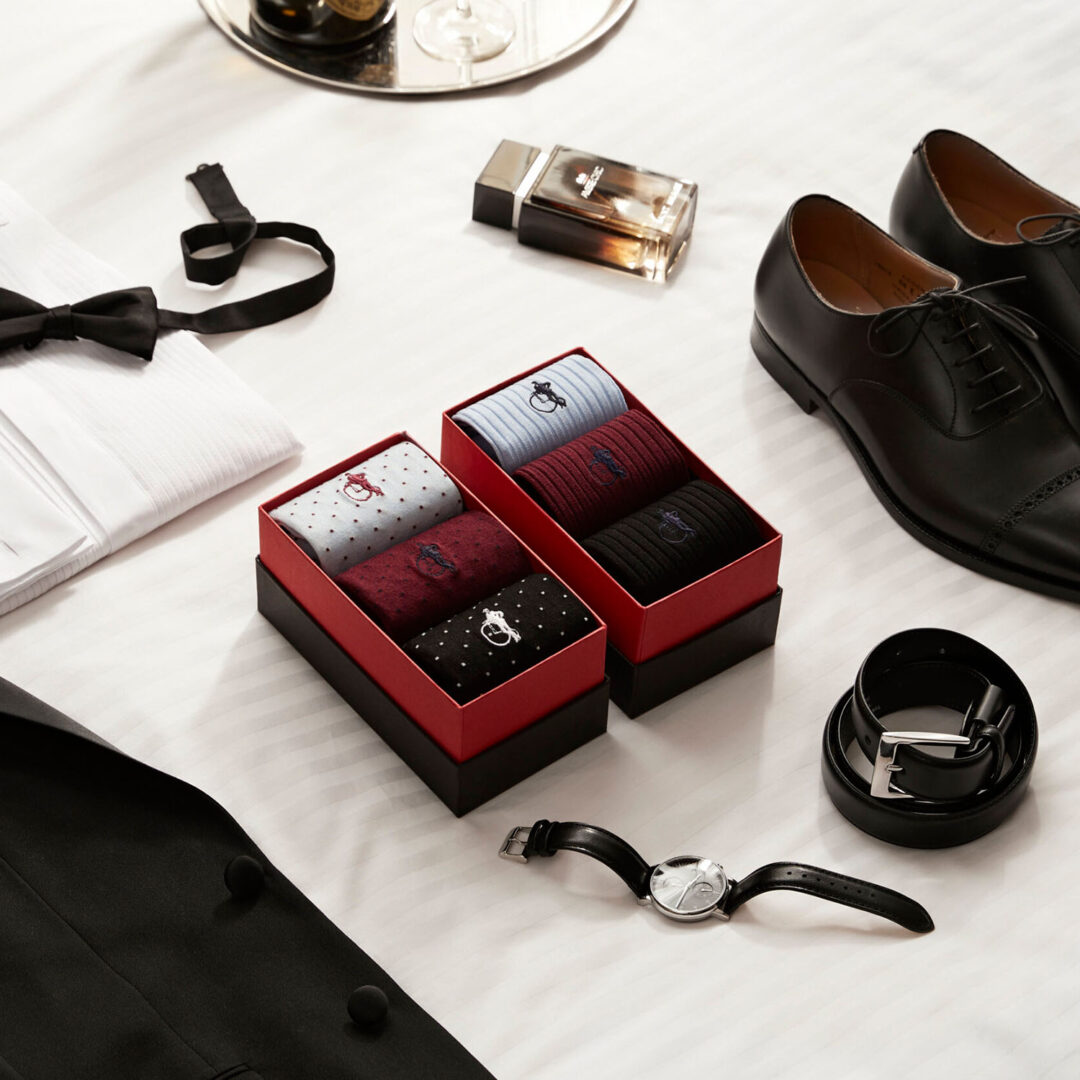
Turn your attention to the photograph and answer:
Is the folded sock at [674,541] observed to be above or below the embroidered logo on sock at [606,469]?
below

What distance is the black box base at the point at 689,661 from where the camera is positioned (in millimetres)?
1082

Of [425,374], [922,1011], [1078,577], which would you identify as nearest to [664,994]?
[922,1011]

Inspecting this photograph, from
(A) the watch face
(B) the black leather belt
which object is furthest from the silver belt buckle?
(A) the watch face

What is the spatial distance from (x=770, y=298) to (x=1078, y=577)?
0.35m

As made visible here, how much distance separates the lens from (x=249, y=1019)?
34.8 inches

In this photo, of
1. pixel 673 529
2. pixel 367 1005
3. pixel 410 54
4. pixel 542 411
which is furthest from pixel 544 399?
pixel 410 54

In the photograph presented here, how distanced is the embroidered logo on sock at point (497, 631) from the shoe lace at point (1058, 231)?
0.58m

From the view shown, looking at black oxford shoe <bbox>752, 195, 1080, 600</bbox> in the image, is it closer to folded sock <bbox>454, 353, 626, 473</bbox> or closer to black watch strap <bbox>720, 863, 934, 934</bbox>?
folded sock <bbox>454, 353, 626, 473</bbox>

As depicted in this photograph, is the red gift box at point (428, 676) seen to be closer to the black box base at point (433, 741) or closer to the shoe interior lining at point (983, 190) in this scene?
the black box base at point (433, 741)

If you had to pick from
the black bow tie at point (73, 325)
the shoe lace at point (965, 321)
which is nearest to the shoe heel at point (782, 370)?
the shoe lace at point (965, 321)

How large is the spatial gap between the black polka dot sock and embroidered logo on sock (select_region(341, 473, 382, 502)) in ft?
0.38

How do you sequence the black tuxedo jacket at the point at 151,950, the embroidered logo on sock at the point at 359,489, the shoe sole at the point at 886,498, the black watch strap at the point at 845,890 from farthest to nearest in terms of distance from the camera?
the shoe sole at the point at 886,498
the embroidered logo on sock at the point at 359,489
the black watch strap at the point at 845,890
the black tuxedo jacket at the point at 151,950

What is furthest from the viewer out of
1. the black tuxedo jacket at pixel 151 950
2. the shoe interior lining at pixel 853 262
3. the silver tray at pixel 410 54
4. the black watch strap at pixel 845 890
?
the silver tray at pixel 410 54

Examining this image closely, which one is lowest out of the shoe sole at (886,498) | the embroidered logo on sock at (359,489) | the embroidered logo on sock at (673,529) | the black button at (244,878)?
the black button at (244,878)
